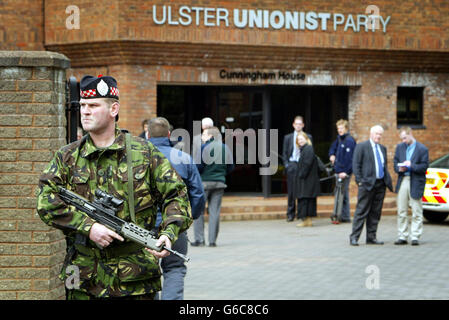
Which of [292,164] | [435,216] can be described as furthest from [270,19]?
[435,216]

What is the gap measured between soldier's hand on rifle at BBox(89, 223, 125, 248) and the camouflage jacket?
40 mm

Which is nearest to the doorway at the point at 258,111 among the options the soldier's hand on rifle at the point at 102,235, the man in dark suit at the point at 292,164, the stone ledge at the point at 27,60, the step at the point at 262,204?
the step at the point at 262,204

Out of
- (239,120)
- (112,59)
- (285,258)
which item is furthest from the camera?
(239,120)

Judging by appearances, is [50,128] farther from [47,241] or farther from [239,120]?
[239,120]

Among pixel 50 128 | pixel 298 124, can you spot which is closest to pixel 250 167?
pixel 298 124

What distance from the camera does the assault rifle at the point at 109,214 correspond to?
172 inches

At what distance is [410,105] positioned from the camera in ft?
68.8

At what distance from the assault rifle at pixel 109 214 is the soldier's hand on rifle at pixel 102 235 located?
0.05 meters

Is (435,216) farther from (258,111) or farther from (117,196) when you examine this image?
(117,196)

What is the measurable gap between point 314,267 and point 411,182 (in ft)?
10.9

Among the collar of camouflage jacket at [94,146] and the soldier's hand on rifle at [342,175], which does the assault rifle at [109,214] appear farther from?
the soldier's hand on rifle at [342,175]

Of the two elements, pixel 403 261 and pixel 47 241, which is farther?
pixel 403 261

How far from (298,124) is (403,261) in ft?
20.1

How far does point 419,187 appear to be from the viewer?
539 inches
